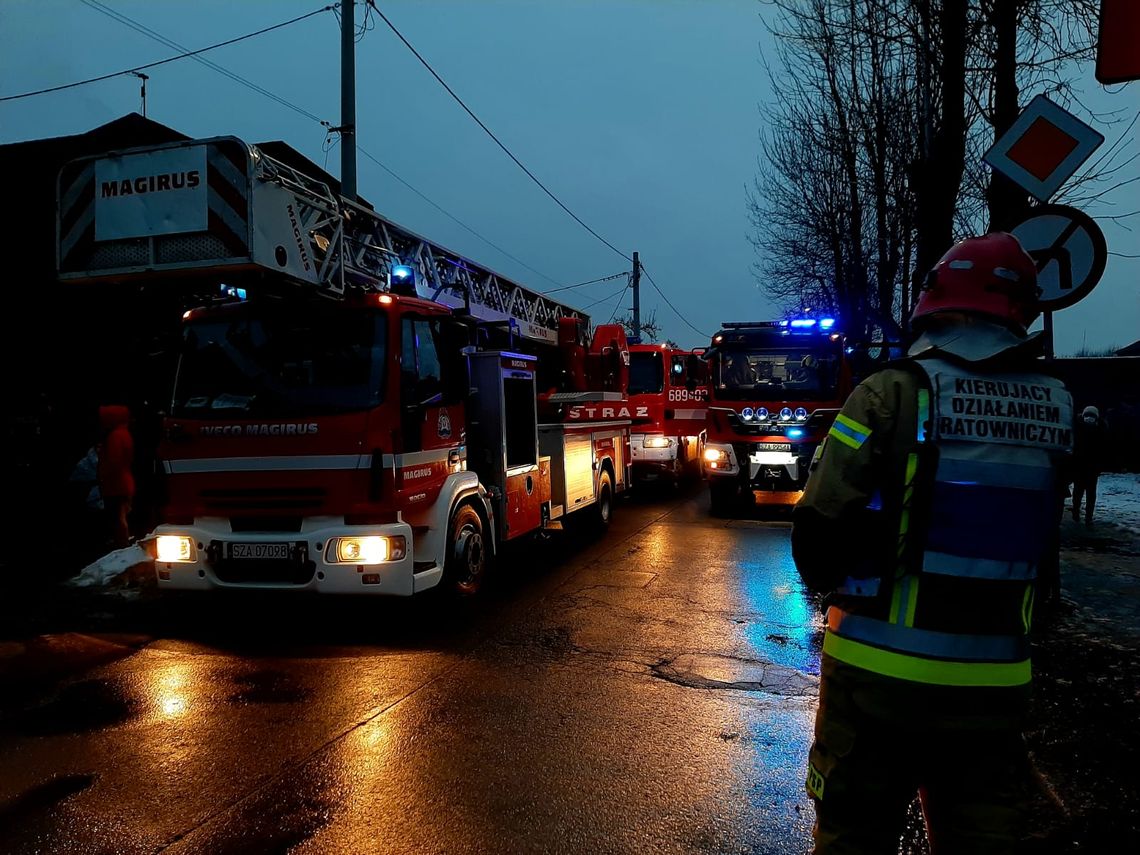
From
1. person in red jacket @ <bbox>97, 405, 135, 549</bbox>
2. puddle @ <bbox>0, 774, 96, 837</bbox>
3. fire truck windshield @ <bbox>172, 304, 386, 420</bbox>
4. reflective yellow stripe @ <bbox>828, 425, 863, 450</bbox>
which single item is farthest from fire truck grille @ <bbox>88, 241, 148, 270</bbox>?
reflective yellow stripe @ <bbox>828, 425, 863, 450</bbox>

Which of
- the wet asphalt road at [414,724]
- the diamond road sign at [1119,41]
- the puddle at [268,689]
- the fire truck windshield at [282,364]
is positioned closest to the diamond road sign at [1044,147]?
the diamond road sign at [1119,41]

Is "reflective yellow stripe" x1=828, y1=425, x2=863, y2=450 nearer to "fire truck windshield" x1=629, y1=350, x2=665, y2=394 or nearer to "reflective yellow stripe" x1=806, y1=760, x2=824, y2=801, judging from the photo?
"reflective yellow stripe" x1=806, y1=760, x2=824, y2=801

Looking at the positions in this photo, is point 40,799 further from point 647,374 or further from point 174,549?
point 647,374

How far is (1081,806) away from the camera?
3443mm

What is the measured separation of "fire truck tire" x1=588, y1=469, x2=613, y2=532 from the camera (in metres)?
11.2

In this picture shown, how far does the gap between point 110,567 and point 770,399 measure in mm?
8891

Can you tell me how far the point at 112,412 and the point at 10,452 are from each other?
5501mm

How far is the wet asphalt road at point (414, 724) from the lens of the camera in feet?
10.9

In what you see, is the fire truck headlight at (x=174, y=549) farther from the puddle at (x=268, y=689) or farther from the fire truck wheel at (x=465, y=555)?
the fire truck wheel at (x=465, y=555)

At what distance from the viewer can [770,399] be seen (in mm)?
12516

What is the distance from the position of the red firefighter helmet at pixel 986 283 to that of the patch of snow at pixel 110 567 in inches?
306

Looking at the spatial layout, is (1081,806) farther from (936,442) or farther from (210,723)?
(210,723)

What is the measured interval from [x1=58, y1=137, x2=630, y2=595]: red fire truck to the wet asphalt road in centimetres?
67

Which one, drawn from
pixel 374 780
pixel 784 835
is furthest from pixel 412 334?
pixel 784 835
